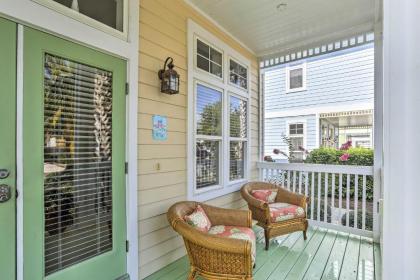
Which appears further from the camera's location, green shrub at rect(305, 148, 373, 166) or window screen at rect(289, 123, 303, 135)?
window screen at rect(289, 123, 303, 135)

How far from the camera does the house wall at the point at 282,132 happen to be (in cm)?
613

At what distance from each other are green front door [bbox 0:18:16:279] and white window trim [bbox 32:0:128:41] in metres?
0.32

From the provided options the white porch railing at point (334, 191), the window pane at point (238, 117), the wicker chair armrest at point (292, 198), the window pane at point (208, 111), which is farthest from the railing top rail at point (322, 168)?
the window pane at point (208, 111)

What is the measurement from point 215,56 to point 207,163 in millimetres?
1581

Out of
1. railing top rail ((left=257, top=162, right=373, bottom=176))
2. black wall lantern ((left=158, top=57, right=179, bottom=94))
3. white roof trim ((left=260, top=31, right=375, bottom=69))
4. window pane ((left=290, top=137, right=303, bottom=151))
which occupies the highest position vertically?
white roof trim ((left=260, top=31, right=375, bottom=69))

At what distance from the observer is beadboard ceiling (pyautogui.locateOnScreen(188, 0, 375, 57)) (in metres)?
3.06

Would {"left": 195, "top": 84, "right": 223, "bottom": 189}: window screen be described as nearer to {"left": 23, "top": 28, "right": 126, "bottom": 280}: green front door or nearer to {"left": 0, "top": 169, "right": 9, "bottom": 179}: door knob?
{"left": 23, "top": 28, "right": 126, "bottom": 280}: green front door

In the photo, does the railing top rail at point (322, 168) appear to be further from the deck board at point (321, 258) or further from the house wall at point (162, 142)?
the house wall at point (162, 142)

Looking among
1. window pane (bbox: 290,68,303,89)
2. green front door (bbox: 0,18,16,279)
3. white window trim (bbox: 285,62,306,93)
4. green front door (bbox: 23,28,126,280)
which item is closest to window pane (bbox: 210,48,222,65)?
green front door (bbox: 23,28,126,280)

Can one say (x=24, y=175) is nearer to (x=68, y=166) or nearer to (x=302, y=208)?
(x=68, y=166)

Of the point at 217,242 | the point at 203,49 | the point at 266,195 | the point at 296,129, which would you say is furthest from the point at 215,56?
the point at 296,129

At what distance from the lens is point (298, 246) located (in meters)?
3.19

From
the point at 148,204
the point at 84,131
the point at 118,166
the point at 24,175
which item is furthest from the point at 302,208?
the point at 24,175

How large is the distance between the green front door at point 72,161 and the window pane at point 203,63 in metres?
1.21
